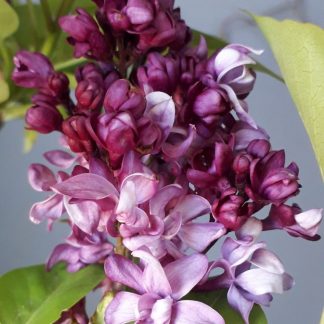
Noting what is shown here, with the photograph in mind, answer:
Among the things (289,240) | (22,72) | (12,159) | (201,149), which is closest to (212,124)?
(201,149)

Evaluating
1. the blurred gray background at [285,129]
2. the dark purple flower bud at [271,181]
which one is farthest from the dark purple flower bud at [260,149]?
the blurred gray background at [285,129]

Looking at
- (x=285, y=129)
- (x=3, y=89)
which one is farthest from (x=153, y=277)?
(x=285, y=129)

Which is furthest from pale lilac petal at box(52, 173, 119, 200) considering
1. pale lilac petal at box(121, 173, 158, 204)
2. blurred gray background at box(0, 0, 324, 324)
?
blurred gray background at box(0, 0, 324, 324)

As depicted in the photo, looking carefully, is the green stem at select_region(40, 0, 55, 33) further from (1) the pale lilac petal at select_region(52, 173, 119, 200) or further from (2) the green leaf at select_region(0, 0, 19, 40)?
(1) the pale lilac petal at select_region(52, 173, 119, 200)

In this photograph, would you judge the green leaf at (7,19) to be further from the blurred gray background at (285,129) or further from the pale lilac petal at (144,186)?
the blurred gray background at (285,129)

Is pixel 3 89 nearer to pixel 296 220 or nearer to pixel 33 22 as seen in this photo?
pixel 33 22
